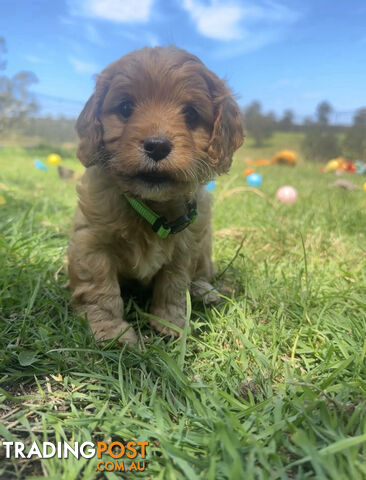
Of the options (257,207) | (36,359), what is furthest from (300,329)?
(257,207)

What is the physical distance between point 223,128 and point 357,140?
37.8 feet

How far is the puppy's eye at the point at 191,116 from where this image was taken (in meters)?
1.70

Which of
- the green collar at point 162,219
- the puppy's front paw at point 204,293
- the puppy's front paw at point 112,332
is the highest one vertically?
the green collar at point 162,219

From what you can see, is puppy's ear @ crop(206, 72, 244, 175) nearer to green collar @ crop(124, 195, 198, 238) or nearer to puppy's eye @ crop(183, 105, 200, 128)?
puppy's eye @ crop(183, 105, 200, 128)

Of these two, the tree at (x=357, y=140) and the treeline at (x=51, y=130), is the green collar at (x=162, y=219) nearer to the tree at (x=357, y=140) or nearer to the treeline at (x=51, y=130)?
the tree at (x=357, y=140)

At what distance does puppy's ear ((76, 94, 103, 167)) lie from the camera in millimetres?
1732

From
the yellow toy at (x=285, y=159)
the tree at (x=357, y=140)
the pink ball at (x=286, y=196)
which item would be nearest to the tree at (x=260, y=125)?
the yellow toy at (x=285, y=159)

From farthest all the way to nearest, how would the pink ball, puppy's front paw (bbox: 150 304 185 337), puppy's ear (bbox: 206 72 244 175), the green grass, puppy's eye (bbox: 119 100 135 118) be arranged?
the pink ball
puppy's front paw (bbox: 150 304 185 337)
puppy's ear (bbox: 206 72 244 175)
puppy's eye (bbox: 119 100 135 118)
the green grass

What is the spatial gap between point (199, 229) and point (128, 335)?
64cm

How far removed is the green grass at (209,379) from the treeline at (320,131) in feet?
31.1

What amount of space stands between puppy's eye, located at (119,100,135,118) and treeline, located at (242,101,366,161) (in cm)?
949

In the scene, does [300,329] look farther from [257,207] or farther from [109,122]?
[257,207]

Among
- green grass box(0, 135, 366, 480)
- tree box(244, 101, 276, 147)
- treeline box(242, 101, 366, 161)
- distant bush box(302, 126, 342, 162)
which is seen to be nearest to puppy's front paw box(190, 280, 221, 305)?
green grass box(0, 135, 366, 480)

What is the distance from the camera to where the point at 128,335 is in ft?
5.51
